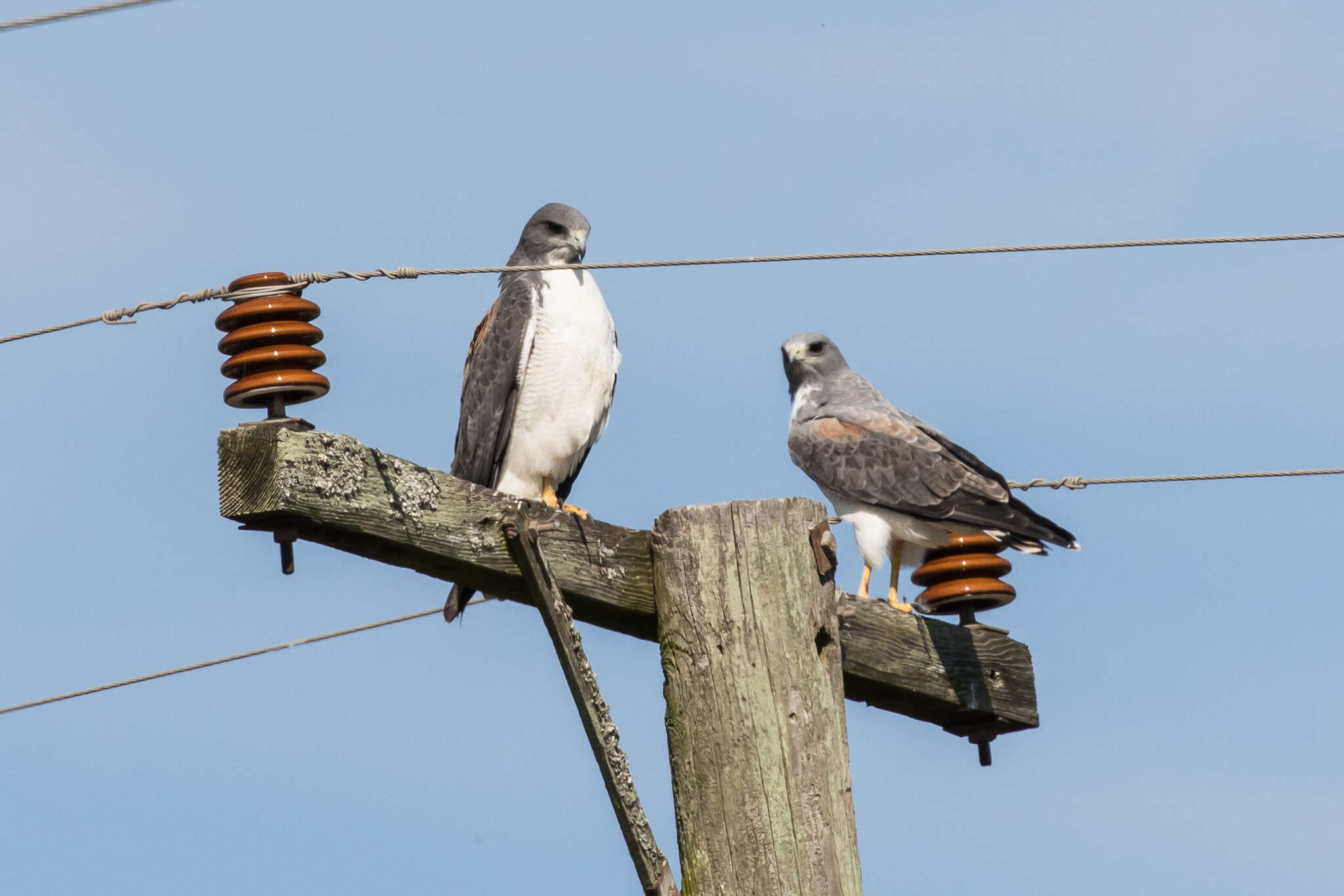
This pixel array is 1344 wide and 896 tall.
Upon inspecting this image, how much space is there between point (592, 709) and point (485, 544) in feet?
1.55

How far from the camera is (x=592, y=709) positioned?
356 cm

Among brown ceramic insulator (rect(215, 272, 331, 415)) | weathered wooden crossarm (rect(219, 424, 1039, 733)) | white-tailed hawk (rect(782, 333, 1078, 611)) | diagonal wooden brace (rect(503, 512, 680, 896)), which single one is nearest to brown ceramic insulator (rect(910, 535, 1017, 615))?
weathered wooden crossarm (rect(219, 424, 1039, 733))

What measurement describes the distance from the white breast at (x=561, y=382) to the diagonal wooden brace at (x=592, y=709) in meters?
2.45

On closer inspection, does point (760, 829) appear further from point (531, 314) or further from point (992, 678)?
point (531, 314)

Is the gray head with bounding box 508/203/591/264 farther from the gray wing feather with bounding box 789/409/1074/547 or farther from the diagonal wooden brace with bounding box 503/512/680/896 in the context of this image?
the diagonal wooden brace with bounding box 503/512/680/896

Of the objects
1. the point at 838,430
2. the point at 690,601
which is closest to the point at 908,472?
the point at 838,430

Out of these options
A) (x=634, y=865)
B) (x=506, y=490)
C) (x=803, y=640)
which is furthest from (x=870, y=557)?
(x=634, y=865)

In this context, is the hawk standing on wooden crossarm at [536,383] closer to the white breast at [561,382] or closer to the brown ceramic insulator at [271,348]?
the white breast at [561,382]

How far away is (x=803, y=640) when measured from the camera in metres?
3.84

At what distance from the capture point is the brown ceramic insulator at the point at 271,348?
374 centimetres

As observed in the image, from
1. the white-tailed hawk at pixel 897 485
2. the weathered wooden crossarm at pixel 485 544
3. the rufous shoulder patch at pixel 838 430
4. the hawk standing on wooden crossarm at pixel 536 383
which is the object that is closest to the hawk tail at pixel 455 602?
the weathered wooden crossarm at pixel 485 544

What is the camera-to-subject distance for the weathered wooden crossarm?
3.41 meters

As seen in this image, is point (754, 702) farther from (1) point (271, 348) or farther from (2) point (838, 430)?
(2) point (838, 430)

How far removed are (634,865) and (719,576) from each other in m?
0.72
